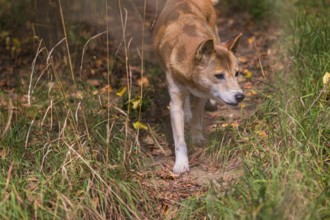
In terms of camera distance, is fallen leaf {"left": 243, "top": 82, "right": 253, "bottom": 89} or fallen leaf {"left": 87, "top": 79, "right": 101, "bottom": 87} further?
A: fallen leaf {"left": 87, "top": 79, "right": 101, "bottom": 87}

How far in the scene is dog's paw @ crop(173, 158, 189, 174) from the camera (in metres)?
6.25

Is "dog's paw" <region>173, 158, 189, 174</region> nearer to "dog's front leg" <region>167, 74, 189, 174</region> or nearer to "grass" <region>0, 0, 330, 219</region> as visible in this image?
"dog's front leg" <region>167, 74, 189, 174</region>

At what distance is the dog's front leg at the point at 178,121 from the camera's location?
634cm

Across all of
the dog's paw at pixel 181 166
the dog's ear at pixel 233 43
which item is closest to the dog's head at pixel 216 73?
the dog's ear at pixel 233 43

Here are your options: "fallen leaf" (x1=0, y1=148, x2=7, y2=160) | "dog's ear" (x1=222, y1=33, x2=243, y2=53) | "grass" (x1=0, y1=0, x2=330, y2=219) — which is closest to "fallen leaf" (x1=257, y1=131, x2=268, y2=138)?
"grass" (x1=0, y1=0, x2=330, y2=219)

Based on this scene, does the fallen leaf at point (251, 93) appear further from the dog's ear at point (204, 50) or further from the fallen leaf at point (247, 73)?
the dog's ear at point (204, 50)

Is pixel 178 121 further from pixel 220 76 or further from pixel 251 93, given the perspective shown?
pixel 251 93

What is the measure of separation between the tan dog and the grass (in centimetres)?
38

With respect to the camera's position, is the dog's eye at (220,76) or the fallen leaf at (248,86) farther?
the fallen leaf at (248,86)

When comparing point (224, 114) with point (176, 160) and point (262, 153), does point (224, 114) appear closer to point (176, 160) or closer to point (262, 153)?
point (176, 160)

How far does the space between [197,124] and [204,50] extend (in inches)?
41.7

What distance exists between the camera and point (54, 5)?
8125 millimetres

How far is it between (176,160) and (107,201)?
1305mm

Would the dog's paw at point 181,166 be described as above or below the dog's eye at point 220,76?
below
